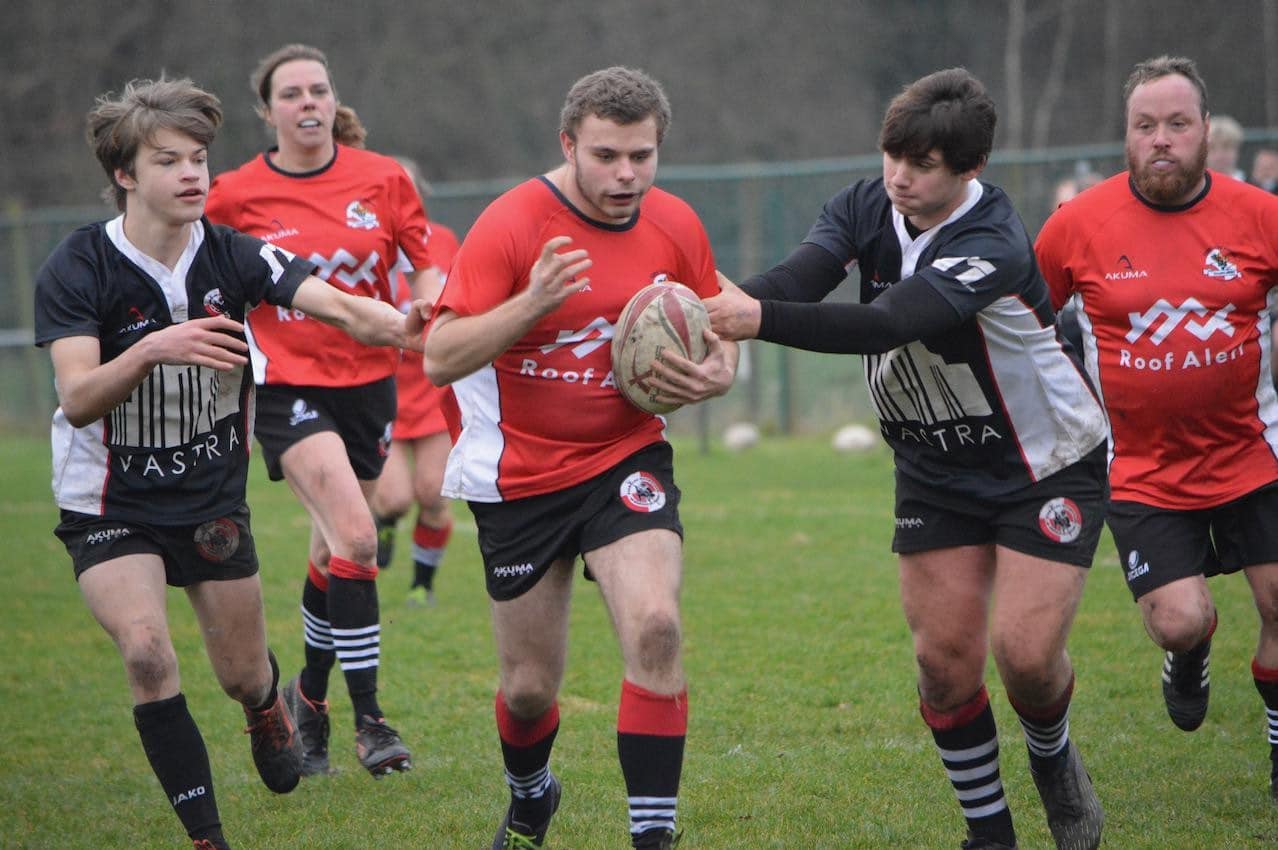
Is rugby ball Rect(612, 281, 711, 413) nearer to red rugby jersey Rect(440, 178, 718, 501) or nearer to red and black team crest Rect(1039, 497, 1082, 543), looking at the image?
red rugby jersey Rect(440, 178, 718, 501)

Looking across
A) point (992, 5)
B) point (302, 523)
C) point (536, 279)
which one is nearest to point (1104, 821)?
point (536, 279)

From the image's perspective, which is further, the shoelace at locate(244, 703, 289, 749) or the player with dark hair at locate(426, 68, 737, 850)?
the shoelace at locate(244, 703, 289, 749)

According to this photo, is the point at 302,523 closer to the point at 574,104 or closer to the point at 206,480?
the point at 206,480

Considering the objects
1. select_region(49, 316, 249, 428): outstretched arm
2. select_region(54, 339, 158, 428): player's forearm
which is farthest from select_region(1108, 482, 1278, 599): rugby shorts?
select_region(54, 339, 158, 428): player's forearm

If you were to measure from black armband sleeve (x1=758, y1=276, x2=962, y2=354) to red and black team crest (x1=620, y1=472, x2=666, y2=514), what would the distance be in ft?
1.70

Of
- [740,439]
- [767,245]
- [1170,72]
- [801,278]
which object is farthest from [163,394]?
[767,245]

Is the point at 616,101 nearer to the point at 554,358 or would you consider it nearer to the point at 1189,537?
the point at 554,358

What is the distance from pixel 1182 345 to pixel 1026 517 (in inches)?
40.8

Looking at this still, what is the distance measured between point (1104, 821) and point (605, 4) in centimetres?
2429

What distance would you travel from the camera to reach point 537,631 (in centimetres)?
406

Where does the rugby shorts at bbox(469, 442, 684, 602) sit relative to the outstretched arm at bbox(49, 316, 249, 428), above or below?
below

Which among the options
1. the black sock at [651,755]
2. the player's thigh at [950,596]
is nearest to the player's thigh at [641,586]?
the black sock at [651,755]

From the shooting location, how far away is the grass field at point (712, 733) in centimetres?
466

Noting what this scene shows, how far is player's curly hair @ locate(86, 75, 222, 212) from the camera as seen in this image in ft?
13.9
